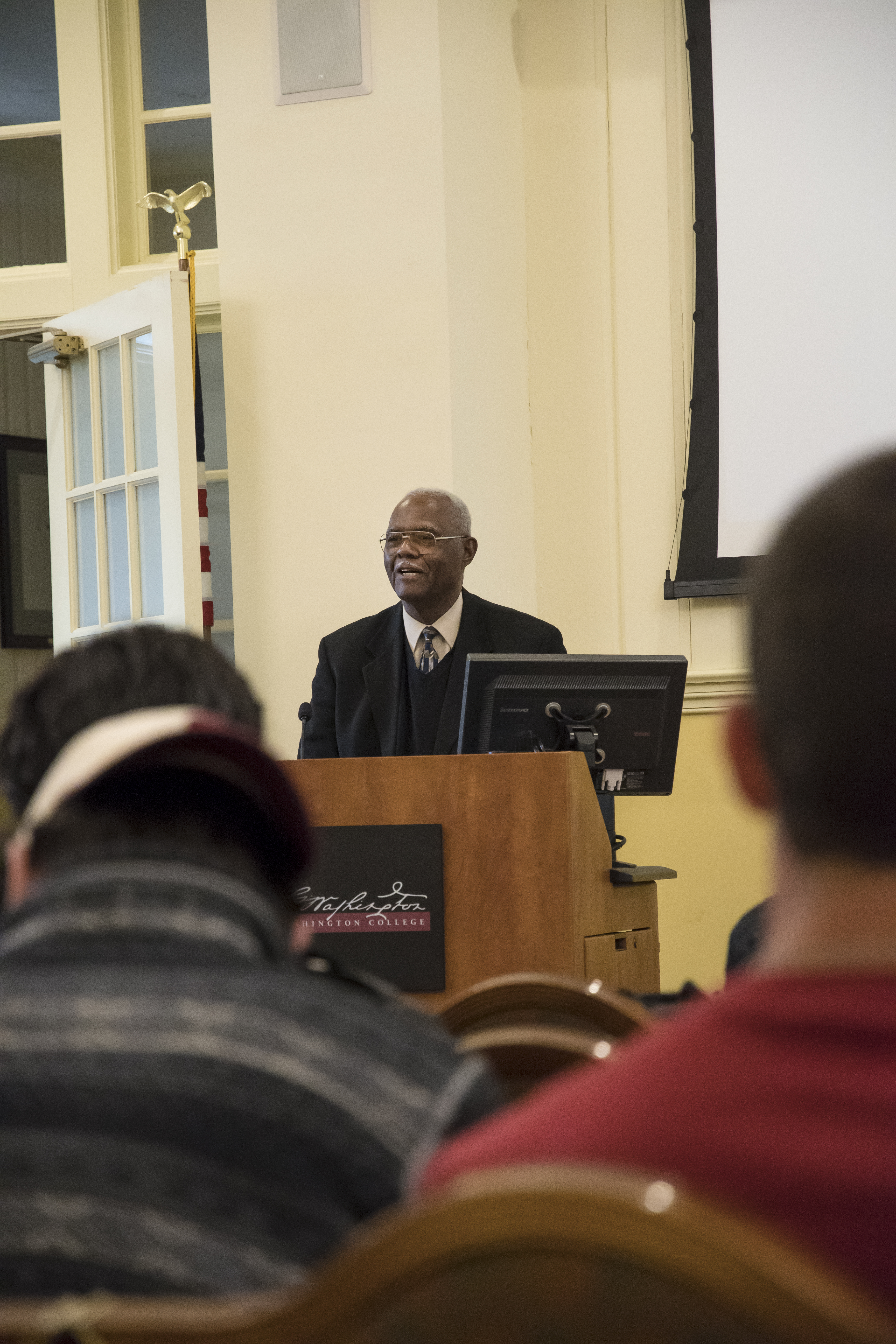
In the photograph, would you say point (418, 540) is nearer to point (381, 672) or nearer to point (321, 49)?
point (381, 672)

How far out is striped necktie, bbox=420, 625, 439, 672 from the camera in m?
3.88

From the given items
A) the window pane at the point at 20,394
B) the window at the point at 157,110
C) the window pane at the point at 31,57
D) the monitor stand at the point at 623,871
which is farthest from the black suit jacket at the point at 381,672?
the window pane at the point at 20,394

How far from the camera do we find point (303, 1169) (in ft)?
2.14

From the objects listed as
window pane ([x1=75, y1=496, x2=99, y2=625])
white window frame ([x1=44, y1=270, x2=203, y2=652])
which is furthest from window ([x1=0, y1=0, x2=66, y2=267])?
window pane ([x1=75, y1=496, x2=99, y2=625])

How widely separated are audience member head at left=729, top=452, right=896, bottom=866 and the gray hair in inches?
132

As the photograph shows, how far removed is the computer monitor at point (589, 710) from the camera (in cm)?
293

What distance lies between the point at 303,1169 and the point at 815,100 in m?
4.52

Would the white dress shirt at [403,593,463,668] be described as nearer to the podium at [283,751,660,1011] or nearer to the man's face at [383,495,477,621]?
the man's face at [383,495,477,621]

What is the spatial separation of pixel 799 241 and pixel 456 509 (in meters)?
1.52

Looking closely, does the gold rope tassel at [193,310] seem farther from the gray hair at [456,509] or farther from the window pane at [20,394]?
the window pane at [20,394]

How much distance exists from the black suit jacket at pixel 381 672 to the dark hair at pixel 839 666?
2997 millimetres

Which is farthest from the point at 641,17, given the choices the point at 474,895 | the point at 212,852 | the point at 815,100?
the point at 212,852

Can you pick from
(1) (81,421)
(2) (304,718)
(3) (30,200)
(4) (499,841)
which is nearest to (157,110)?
(3) (30,200)

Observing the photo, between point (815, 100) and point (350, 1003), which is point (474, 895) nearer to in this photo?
point (350, 1003)
